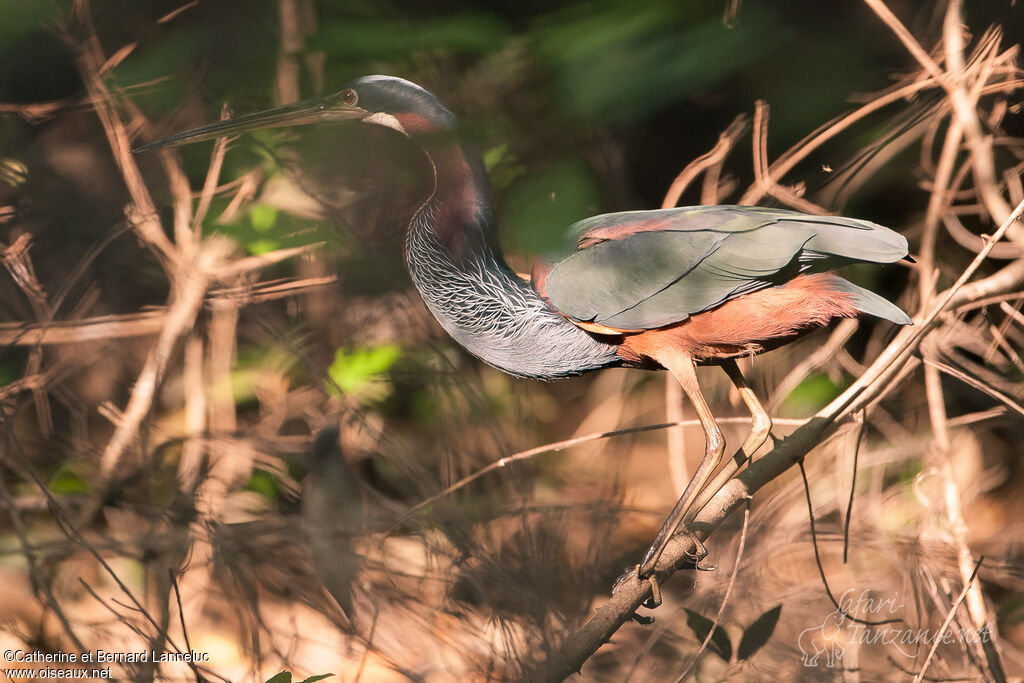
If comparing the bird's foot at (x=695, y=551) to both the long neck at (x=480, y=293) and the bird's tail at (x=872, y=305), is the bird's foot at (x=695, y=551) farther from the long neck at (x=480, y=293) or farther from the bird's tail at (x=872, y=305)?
the bird's tail at (x=872, y=305)

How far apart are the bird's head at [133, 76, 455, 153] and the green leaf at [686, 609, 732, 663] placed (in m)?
1.10

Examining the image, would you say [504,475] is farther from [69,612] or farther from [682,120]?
[69,612]

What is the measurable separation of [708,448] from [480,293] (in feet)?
1.72

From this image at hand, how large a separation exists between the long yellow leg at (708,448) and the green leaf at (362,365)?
1174 millimetres

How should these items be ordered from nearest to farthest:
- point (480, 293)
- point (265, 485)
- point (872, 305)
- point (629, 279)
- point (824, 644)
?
point (872, 305) → point (629, 279) → point (480, 293) → point (824, 644) → point (265, 485)

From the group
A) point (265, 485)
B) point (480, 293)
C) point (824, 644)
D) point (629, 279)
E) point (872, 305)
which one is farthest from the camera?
point (265, 485)

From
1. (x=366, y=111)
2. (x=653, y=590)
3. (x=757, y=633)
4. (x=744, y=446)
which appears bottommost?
(x=757, y=633)

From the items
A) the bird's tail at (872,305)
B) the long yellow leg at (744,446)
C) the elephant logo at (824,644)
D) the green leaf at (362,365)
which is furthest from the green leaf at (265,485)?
the bird's tail at (872,305)

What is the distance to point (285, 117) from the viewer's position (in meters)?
1.53

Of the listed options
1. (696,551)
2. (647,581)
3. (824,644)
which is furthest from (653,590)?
(824,644)

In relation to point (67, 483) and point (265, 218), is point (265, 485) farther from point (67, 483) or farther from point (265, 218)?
point (265, 218)

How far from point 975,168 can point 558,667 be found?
1.88 m

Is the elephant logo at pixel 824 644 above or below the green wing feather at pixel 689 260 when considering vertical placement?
below

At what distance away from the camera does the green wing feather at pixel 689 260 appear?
1263mm
